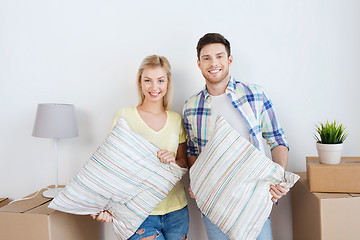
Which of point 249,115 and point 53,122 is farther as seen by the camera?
point 53,122

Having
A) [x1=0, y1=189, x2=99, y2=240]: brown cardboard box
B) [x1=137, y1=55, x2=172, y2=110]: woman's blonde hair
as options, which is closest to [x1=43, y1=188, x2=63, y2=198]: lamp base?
[x1=0, y1=189, x2=99, y2=240]: brown cardboard box

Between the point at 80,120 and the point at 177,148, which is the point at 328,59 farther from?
the point at 80,120

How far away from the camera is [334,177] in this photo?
47.7 inches

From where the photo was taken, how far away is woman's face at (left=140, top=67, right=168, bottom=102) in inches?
53.6

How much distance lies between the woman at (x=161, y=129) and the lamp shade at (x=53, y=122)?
35 centimetres

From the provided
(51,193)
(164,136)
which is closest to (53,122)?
(51,193)

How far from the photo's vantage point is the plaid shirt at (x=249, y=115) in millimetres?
1300

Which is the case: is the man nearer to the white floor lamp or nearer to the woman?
the woman

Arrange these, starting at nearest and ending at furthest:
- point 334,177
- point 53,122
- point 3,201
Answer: point 334,177, point 53,122, point 3,201

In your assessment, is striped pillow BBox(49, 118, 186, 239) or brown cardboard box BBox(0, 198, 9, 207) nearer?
striped pillow BBox(49, 118, 186, 239)

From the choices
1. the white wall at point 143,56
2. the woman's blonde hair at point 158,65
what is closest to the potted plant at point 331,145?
the white wall at point 143,56

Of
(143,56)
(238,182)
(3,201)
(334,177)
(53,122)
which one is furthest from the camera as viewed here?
(3,201)

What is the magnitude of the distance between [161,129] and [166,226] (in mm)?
481

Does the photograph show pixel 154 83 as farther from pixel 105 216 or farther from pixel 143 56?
pixel 105 216
